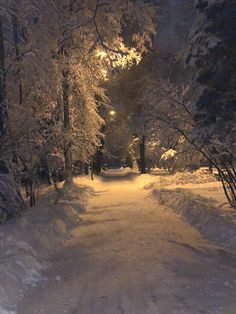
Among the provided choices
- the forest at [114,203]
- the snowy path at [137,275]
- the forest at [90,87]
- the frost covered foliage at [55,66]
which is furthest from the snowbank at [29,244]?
the frost covered foliage at [55,66]

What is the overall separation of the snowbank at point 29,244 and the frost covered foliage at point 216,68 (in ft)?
13.5

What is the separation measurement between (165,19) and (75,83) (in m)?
8.62

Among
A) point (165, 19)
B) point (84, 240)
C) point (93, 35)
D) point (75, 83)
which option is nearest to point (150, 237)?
point (84, 240)

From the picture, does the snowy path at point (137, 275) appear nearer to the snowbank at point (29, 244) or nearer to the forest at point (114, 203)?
the forest at point (114, 203)

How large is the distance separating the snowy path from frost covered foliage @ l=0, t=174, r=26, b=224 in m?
1.93

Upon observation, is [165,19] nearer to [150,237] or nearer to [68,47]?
[68,47]

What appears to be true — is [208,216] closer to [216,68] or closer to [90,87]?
[216,68]

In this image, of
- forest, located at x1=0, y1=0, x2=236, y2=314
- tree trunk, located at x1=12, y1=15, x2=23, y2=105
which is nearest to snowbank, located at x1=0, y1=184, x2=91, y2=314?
forest, located at x1=0, y1=0, x2=236, y2=314

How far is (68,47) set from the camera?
829 inches

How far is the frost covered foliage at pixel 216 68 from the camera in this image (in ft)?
34.1

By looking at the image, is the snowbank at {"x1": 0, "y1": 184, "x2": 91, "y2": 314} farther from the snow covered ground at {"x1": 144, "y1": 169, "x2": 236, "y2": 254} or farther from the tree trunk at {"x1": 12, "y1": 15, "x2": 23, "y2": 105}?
the tree trunk at {"x1": 12, "y1": 15, "x2": 23, "y2": 105}

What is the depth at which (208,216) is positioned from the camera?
1320 cm

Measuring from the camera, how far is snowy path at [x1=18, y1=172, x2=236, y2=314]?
671cm

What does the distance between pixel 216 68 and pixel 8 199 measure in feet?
22.2
